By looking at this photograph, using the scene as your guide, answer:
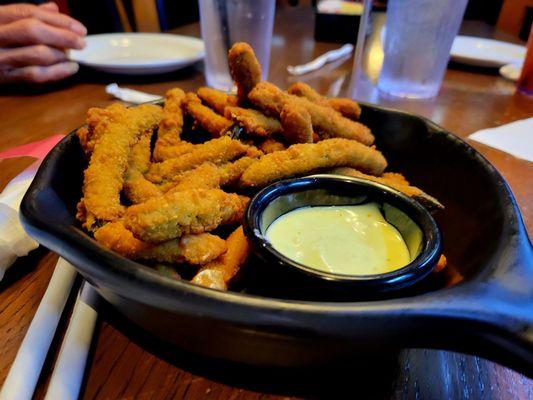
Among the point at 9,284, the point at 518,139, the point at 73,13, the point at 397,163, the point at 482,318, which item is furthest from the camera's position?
the point at 73,13

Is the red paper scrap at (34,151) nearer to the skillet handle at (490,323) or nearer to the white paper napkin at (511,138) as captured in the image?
the skillet handle at (490,323)

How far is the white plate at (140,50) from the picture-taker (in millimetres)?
2066

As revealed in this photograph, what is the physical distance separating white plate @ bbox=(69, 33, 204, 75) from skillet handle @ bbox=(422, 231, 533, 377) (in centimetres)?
175

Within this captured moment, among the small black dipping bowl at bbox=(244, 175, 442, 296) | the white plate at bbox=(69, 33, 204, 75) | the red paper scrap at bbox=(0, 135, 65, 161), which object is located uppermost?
the small black dipping bowl at bbox=(244, 175, 442, 296)

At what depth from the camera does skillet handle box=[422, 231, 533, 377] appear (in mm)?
498

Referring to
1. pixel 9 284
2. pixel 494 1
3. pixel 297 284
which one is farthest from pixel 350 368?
pixel 494 1

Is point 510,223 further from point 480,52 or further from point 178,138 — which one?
point 480,52

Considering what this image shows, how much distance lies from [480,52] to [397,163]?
6.18ft

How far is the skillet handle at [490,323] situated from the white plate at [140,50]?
1.75 m

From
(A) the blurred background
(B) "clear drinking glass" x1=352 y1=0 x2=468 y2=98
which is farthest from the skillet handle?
(A) the blurred background

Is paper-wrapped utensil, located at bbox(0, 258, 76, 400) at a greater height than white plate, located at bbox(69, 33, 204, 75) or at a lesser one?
greater

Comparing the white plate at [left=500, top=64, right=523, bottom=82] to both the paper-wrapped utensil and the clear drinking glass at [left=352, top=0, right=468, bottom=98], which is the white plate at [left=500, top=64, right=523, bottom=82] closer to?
the clear drinking glass at [left=352, top=0, right=468, bottom=98]

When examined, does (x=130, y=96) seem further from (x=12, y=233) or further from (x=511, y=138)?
(x=511, y=138)

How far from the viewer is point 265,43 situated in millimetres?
2010
